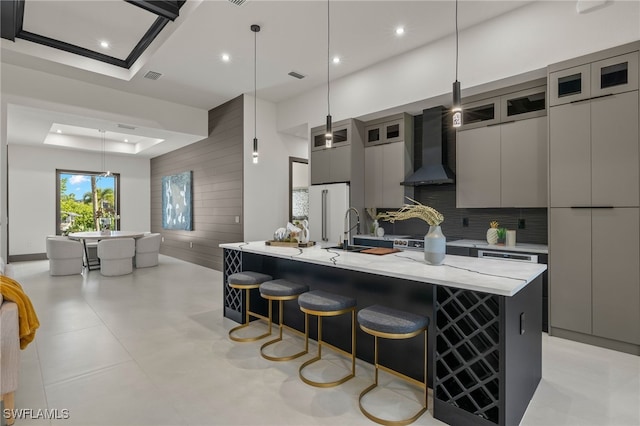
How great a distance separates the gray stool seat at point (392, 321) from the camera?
2.04m

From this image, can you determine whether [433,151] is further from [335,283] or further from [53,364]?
[53,364]

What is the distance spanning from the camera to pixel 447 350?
204 cm

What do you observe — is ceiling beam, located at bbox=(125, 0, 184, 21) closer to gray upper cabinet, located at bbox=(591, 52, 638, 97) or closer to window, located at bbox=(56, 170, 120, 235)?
gray upper cabinet, located at bbox=(591, 52, 638, 97)

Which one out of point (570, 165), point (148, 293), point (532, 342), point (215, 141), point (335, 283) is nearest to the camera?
point (532, 342)

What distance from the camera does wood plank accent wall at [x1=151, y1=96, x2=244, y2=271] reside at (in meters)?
6.54

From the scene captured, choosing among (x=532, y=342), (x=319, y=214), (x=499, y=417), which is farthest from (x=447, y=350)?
→ (x=319, y=214)

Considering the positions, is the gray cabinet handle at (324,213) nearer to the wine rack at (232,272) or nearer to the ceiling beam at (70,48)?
the wine rack at (232,272)

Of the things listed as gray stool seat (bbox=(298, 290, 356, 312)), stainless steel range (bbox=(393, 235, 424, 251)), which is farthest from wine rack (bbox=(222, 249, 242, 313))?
stainless steel range (bbox=(393, 235, 424, 251))

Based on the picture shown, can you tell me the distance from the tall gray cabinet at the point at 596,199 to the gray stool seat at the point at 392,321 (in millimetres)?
2146

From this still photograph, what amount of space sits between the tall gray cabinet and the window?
382 inches

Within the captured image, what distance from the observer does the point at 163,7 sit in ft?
12.4

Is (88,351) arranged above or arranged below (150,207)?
below

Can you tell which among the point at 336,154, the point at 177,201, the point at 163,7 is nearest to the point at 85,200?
the point at 177,201

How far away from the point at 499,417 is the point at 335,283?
1554mm
